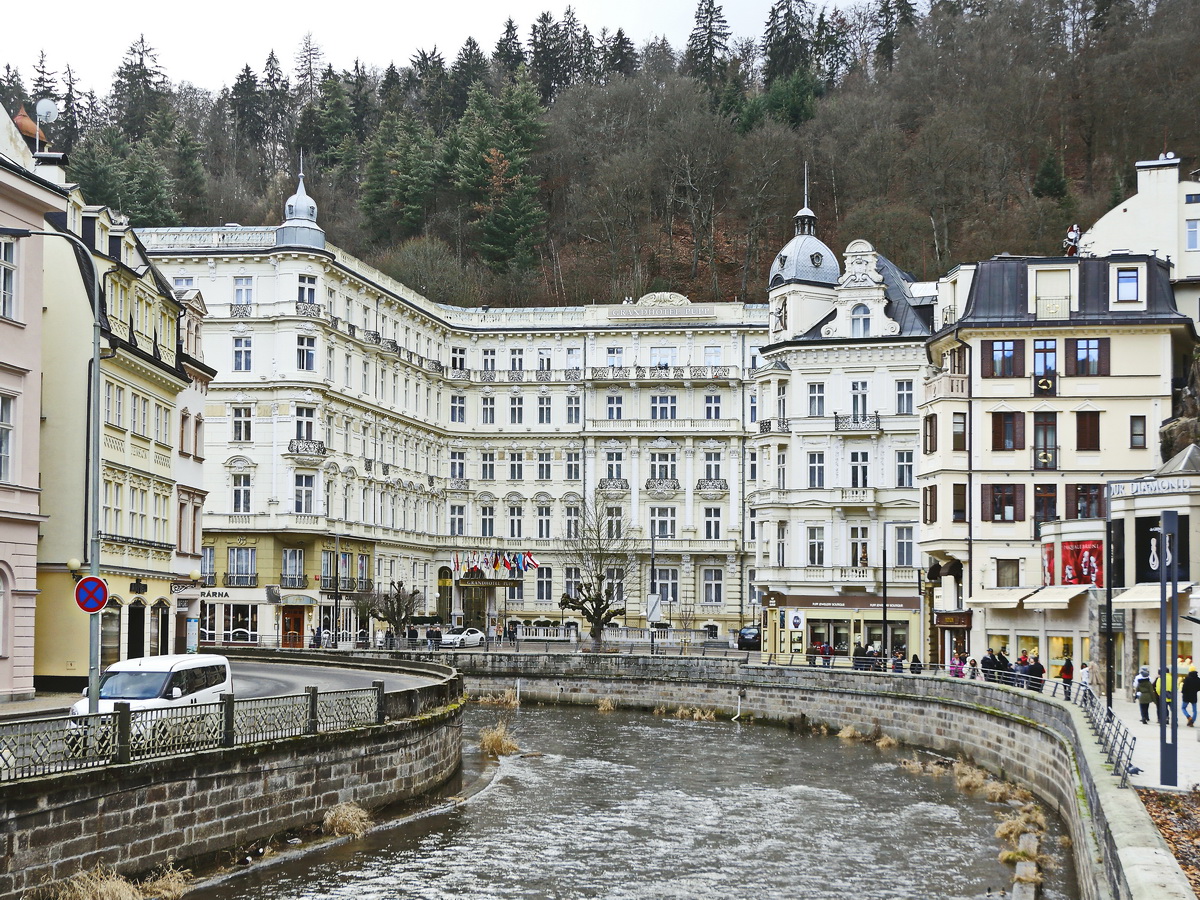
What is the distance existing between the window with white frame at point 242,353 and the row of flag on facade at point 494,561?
19276mm

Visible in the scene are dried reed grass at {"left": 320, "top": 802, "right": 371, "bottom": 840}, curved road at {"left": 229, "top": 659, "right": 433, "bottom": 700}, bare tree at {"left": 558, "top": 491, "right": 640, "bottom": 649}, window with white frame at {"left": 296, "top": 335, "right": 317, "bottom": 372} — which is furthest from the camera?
bare tree at {"left": 558, "top": 491, "right": 640, "bottom": 649}

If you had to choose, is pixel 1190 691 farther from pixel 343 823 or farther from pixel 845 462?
pixel 845 462

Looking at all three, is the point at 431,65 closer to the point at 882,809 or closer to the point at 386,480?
the point at 386,480

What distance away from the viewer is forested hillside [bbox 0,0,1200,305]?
107562mm

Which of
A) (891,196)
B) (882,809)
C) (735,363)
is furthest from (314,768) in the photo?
(891,196)

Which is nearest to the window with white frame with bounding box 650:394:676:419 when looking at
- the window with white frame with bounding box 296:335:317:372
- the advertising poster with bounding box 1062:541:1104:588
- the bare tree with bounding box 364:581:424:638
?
the bare tree with bounding box 364:581:424:638

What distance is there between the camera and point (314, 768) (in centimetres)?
3023

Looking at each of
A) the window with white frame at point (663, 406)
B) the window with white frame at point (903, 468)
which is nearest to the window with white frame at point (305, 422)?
the window with white frame at point (663, 406)

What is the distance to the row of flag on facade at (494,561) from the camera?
90.6 m

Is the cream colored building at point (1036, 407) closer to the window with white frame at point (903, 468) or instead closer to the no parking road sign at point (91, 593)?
the window with white frame at point (903, 468)

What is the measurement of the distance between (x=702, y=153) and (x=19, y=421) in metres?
91.6

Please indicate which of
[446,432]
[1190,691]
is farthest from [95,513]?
[446,432]

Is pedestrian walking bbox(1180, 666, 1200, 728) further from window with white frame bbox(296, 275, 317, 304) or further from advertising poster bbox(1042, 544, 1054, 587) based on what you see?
window with white frame bbox(296, 275, 317, 304)

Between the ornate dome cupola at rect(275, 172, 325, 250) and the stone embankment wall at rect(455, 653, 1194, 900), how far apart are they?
2492 centimetres
